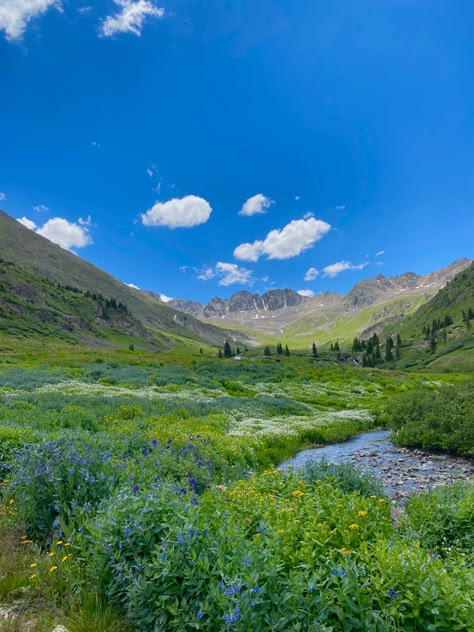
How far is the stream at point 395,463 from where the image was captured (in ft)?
47.1

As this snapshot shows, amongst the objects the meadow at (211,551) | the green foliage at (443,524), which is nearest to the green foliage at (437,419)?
the meadow at (211,551)

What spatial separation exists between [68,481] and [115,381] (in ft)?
112

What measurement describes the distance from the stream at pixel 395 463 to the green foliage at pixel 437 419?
722 millimetres

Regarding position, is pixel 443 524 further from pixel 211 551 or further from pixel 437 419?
pixel 437 419

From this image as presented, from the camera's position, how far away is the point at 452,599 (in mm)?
3570

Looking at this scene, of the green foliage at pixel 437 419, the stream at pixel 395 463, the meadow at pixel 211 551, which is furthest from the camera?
the green foliage at pixel 437 419

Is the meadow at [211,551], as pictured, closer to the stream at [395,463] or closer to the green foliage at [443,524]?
the green foliage at [443,524]

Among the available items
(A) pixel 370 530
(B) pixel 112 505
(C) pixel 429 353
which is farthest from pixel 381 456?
(C) pixel 429 353

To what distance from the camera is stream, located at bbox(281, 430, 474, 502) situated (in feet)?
47.1

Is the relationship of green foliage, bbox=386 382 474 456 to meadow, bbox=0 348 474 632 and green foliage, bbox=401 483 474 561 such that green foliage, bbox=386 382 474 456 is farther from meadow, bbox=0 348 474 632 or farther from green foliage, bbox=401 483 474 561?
green foliage, bbox=401 483 474 561

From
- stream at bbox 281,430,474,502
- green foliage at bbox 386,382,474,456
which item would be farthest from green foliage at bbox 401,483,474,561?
green foliage at bbox 386,382,474,456

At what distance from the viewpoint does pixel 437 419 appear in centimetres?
2020

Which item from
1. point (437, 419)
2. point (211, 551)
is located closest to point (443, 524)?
point (211, 551)

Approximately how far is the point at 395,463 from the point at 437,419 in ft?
13.6
